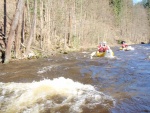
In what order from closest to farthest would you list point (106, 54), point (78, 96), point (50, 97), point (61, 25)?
1. point (50, 97)
2. point (78, 96)
3. point (106, 54)
4. point (61, 25)

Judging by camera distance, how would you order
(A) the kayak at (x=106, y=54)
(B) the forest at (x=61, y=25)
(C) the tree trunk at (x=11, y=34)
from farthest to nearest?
(A) the kayak at (x=106, y=54)
(B) the forest at (x=61, y=25)
(C) the tree trunk at (x=11, y=34)

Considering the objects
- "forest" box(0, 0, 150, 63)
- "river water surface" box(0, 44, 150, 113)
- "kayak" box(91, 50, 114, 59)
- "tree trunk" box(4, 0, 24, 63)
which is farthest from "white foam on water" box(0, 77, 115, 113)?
→ "kayak" box(91, 50, 114, 59)

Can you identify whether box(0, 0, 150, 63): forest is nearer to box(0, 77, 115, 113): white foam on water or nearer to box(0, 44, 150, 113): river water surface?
box(0, 44, 150, 113): river water surface

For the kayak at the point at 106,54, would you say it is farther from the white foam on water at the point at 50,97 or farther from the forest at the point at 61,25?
the white foam on water at the point at 50,97

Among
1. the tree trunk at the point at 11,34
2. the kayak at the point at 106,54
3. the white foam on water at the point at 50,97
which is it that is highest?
the tree trunk at the point at 11,34

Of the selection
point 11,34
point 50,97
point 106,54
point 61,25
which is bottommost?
point 50,97

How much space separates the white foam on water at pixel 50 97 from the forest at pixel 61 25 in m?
7.94

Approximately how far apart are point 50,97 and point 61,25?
2537cm

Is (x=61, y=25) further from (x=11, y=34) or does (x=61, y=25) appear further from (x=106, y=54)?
(x=11, y=34)

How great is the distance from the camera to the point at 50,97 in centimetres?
775

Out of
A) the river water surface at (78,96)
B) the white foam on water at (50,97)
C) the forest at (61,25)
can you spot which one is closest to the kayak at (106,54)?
the forest at (61,25)

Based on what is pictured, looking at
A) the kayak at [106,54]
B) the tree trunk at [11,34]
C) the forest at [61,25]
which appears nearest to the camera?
the tree trunk at [11,34]

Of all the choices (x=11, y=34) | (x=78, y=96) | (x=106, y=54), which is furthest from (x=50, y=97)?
(x=106, y=54)

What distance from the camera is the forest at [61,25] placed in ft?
58.7
